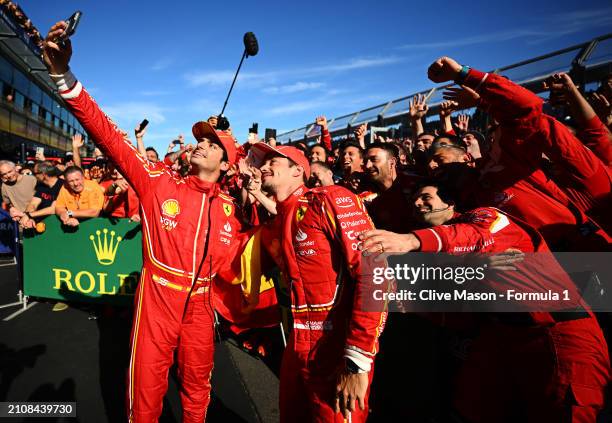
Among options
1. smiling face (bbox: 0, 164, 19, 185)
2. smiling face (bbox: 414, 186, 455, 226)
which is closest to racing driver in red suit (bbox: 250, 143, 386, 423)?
smiling face (bbox: 414, 186, 455, 226)

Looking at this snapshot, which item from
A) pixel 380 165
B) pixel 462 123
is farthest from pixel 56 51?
pixel 462 123

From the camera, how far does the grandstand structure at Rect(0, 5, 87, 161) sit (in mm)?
20242

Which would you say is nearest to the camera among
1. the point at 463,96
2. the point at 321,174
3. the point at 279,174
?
the point at 279,174

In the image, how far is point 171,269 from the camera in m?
2.37

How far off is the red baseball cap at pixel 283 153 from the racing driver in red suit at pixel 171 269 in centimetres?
39

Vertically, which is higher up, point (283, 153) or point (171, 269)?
point (283, 153)

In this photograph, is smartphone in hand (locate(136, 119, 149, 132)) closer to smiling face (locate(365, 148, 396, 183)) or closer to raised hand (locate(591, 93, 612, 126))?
smiling face (locate(365, 148, 396, 183))

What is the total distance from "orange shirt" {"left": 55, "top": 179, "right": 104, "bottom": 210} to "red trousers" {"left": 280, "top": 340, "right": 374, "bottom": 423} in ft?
15.0

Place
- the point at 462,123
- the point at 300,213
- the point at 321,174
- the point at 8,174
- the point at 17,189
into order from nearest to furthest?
1. the point at 300,213
2. the point at 321,174
3. the point at 462,123
4. the point at 8,174
5. the point at 17,189

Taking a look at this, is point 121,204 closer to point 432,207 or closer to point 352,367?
point 432,207

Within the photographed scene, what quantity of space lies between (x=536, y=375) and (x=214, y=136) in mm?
2669

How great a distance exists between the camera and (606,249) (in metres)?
2.07

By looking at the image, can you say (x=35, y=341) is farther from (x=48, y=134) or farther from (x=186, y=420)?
(x=48, y=134)

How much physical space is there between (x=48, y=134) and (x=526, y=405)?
3756 cm
